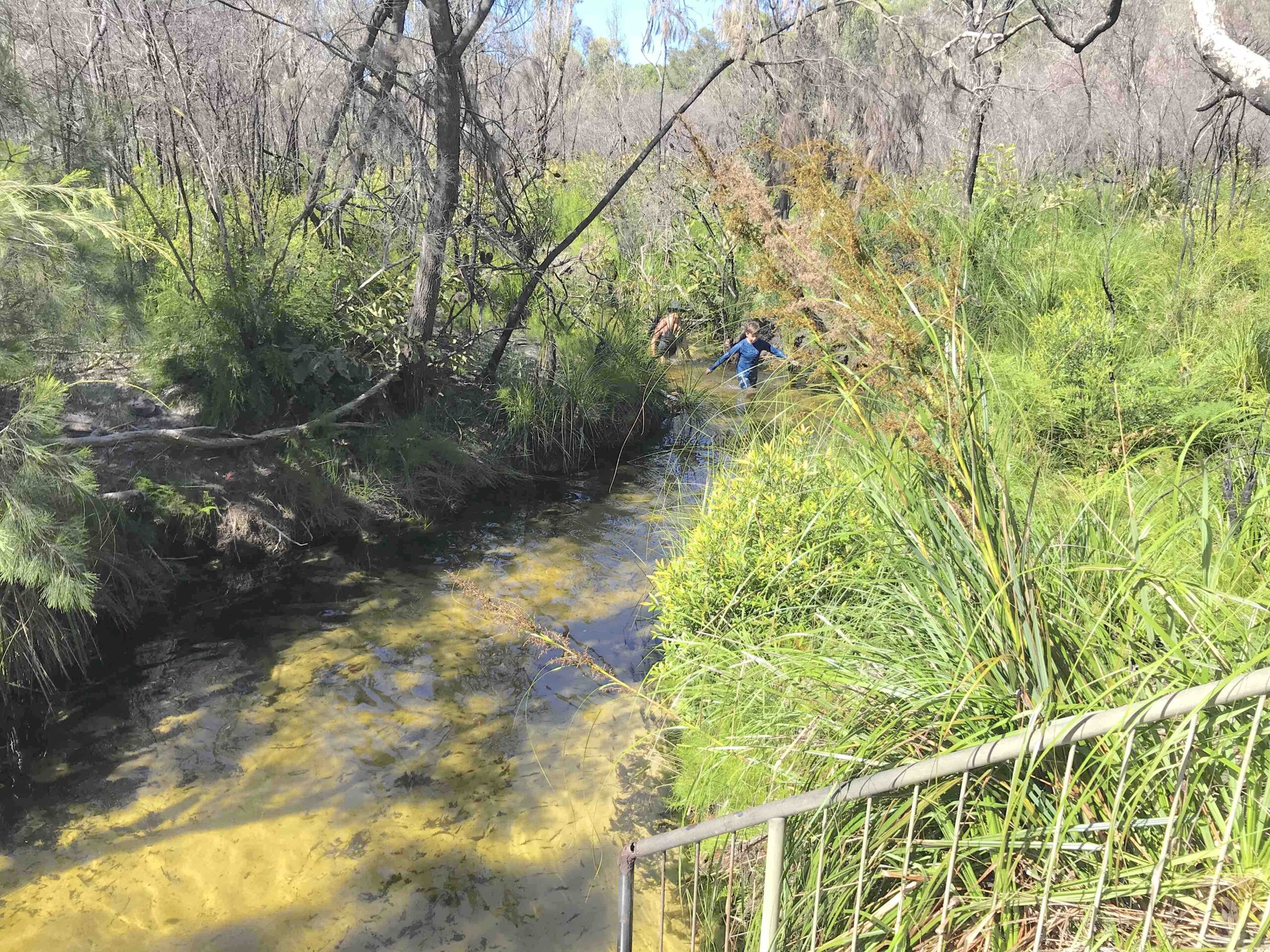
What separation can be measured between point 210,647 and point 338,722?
1.39 m

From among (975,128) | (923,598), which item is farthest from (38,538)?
(975,128)

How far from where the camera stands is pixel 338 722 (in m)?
5.00

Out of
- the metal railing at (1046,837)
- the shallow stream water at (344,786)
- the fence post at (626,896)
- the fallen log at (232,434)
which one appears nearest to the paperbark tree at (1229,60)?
the metal railing at (1046,837)

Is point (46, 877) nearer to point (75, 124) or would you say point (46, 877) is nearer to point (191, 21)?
point (75, 124)

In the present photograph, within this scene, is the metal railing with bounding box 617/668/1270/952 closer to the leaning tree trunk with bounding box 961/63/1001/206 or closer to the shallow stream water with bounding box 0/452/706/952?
the shallow stream water with bounding box 0/452/706/952

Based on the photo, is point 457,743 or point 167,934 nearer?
point 167,934

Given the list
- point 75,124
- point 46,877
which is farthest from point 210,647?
point 75,124

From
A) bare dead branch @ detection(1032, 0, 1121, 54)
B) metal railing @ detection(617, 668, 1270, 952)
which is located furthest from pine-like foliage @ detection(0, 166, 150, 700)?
bare dead branch @ detection(1032, 0, 1121, 54)

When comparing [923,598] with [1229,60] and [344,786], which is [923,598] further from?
[344,786]

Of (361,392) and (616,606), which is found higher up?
(361,392)

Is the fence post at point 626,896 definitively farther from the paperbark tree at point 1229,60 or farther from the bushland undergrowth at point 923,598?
the paperbark tree at point 1229,60

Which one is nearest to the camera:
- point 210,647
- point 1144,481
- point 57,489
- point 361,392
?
point 1144,481

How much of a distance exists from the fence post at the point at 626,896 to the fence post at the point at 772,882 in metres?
0.31

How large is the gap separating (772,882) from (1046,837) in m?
0.72
